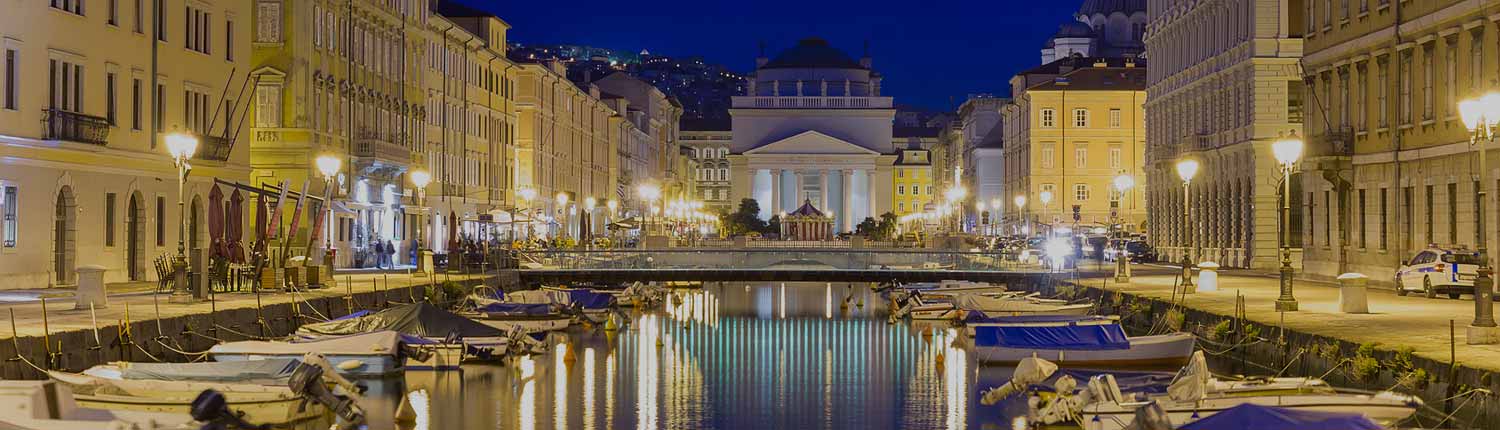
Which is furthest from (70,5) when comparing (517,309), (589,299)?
(589,299)

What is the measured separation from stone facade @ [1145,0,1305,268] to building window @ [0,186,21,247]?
1672 inches

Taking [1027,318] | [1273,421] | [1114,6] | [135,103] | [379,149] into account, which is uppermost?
[1114,6]

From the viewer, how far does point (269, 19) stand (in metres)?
69.3

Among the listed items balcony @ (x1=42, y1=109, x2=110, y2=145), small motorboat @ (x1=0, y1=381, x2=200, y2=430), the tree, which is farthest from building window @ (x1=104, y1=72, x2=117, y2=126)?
the tree

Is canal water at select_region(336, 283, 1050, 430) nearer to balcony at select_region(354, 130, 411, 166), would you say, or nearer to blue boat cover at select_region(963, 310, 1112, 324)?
blue boat cover at select_region(963, 310, 1112, 324)

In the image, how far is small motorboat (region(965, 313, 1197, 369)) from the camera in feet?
142

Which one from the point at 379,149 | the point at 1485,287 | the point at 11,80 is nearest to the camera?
the point at 1485,287

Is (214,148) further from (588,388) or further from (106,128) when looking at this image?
(588,388)

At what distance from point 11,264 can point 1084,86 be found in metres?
101

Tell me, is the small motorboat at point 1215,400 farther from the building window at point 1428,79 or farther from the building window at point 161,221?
the building window at point 161,221

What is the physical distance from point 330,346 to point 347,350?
36 cm

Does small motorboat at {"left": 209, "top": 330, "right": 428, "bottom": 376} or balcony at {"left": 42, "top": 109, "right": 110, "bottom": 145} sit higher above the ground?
balcony at {"left": 42, "top": 109, "right": 110, "bottom": 145}

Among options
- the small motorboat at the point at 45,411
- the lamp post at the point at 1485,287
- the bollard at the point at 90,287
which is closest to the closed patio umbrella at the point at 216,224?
the bollard at the point at 90,287

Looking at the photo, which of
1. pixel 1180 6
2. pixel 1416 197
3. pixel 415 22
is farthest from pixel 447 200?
pixel 1416 197
